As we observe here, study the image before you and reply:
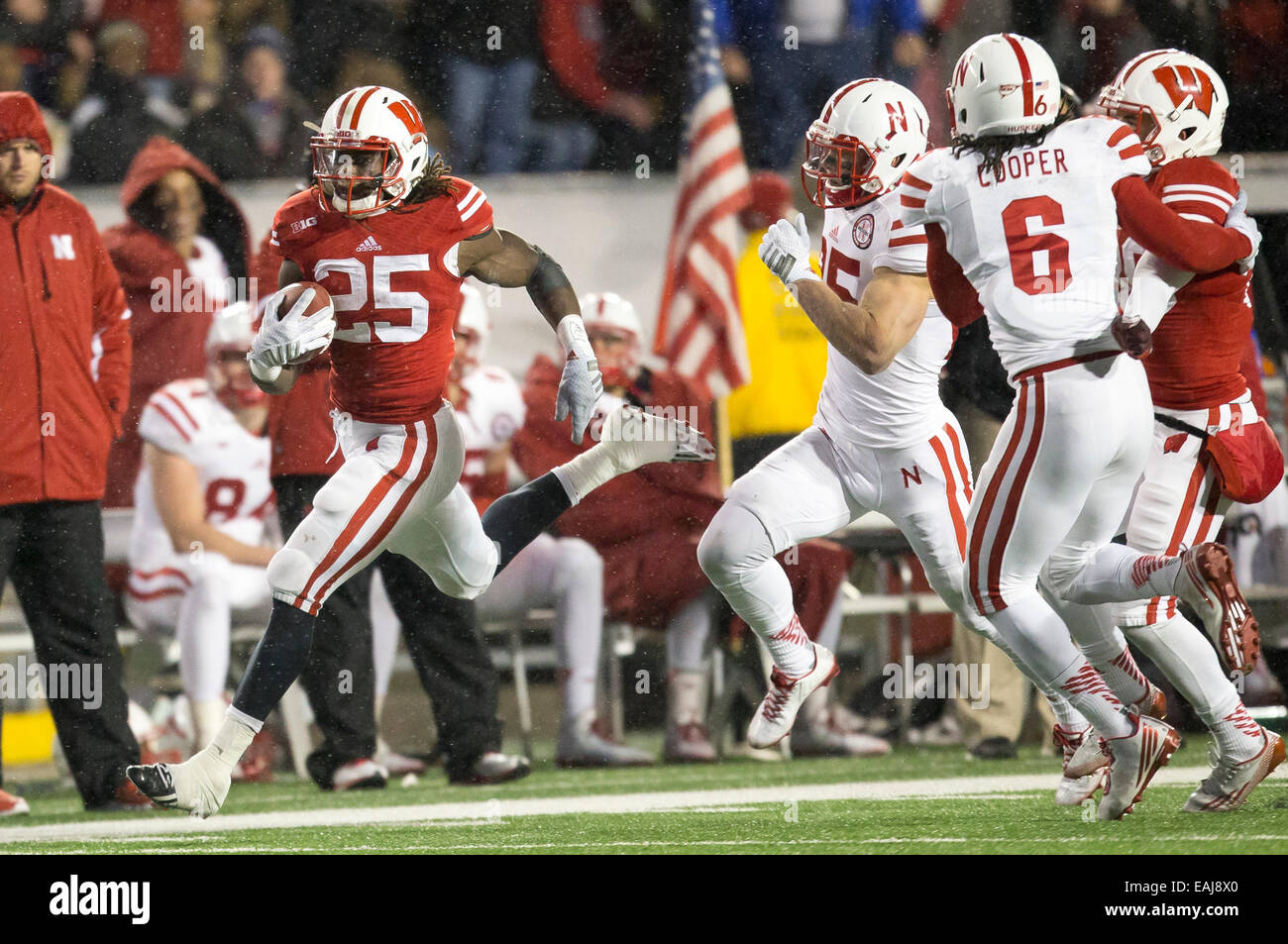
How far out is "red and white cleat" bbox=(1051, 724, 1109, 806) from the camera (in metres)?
4.75

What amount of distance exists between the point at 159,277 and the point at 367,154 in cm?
203

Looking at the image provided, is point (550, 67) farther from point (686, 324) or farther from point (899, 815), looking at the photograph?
point (899, 815)

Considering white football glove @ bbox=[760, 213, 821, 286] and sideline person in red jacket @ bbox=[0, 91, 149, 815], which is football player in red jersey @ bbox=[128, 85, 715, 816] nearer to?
white football glove @ bbox=[760, 213, 821, 286]

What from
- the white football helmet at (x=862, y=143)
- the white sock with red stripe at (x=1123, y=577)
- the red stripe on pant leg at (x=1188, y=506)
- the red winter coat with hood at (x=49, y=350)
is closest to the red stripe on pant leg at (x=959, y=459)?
the white sock with red stripe at (x=1123, y=577)

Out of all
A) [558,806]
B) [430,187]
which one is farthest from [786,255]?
[558,806]

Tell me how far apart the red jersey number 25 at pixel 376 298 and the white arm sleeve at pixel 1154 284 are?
172 centimetres

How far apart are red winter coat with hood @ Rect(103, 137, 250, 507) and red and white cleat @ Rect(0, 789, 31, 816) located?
1483mm

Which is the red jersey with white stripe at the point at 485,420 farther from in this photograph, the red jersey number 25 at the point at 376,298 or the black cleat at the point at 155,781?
the black cleat at the point at 155,781

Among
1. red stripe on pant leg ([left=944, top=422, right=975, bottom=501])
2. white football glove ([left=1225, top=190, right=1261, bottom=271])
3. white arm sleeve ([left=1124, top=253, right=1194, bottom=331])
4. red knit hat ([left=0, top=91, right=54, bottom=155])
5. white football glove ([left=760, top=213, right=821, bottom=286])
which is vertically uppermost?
red knit hat ([left=0, top=91, right=54, bottom=155])

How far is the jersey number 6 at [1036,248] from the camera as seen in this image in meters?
4.27

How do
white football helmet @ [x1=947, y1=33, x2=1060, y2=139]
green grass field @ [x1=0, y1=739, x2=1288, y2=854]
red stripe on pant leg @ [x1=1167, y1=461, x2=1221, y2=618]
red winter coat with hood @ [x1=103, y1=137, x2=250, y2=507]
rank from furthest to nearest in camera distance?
1. red winter coat with hood @ [x1=103, y1=137, x2=250, y2=507]
2. red stripe on pant leg @ [x1=1167, y1=461, x2=1221, y2=618]
3. white football helmet @ [x1=947, y1=33, x2=1060, y2=139]
4. green grass field @ [x1=0, y1=739, x2=1288, y2=854]

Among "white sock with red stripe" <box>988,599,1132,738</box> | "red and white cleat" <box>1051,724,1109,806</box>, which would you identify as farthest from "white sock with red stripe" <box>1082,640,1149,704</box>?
"white sock with red stripe" <box>988,599,1132,738</box>

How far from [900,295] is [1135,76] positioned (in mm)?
875
